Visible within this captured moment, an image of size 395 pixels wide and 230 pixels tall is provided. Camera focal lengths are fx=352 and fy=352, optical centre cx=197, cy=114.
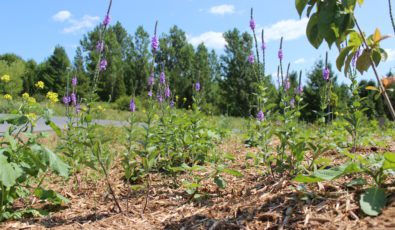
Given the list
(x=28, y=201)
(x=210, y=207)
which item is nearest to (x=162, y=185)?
(x=210, y=207)

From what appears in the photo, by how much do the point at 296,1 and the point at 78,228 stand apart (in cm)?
222

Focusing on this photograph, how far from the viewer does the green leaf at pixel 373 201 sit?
78.4 inches

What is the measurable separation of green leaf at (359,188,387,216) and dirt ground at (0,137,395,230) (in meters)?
0.03

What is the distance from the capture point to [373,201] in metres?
2.05

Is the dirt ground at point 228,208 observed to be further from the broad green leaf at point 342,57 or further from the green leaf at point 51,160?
the broad green leaf at point 342,57

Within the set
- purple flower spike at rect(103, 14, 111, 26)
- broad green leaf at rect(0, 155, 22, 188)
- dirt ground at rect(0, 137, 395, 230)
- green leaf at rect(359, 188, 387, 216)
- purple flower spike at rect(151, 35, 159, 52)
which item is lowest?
dirt ground at rect(0, 137, 395, 230)

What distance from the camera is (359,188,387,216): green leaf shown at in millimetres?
1991

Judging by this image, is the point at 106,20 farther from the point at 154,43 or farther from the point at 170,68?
the point at 170,68

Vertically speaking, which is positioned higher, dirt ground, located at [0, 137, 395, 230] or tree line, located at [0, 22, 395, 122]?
tree line, located at [0, 22, 395, 122]

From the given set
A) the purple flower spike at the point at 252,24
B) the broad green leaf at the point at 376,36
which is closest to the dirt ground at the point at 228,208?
the broad green leaf at the point at 376,36

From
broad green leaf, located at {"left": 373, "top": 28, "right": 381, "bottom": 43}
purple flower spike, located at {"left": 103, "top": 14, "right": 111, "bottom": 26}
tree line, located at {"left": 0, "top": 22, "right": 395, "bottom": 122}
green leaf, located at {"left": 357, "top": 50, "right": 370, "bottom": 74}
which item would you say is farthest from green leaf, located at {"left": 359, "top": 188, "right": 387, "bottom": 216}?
tree line, located at {"left": 0, "top": 22, "right": 395, "bottom": 122}

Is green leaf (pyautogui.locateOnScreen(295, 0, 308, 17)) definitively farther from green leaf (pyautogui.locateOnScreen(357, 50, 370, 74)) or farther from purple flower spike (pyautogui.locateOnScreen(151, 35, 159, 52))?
purple flower spike (pyautogui.locateOnScreen(151, 35, 159, 52))

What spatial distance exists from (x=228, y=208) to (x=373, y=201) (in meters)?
1.02

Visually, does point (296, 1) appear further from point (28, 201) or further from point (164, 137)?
point (28, 201)
